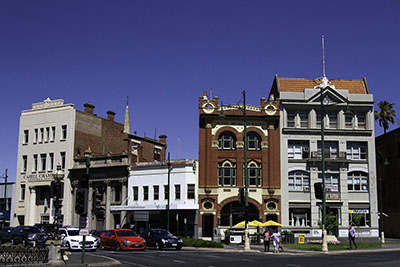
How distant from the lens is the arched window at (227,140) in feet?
175

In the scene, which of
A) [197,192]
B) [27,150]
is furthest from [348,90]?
[27,150]

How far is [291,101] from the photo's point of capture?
176ft

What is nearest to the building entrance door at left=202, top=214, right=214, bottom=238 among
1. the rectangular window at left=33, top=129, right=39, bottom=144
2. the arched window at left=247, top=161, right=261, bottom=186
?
the arched window at left=247, top=161, right=261, bottom=186

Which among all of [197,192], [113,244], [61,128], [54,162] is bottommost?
[113,244]

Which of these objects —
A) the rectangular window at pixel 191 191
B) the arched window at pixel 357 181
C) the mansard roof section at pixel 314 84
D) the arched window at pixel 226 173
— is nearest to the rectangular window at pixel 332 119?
the mansard roof section at pixel 314 84

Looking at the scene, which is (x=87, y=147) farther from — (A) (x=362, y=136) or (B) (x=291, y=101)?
(A) (x=362, y=136)

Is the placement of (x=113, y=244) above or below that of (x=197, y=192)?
below

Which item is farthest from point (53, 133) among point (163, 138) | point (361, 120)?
point (361, 120)

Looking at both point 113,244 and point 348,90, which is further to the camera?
point 348,90

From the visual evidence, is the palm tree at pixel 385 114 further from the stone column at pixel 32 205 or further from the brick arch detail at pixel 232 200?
the stone column at pixel 32 205

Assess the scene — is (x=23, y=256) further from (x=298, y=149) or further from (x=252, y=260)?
(x=298, y=149)

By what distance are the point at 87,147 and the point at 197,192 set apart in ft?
58.4

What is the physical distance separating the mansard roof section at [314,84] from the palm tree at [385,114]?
1129cm

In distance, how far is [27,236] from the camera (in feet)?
122
